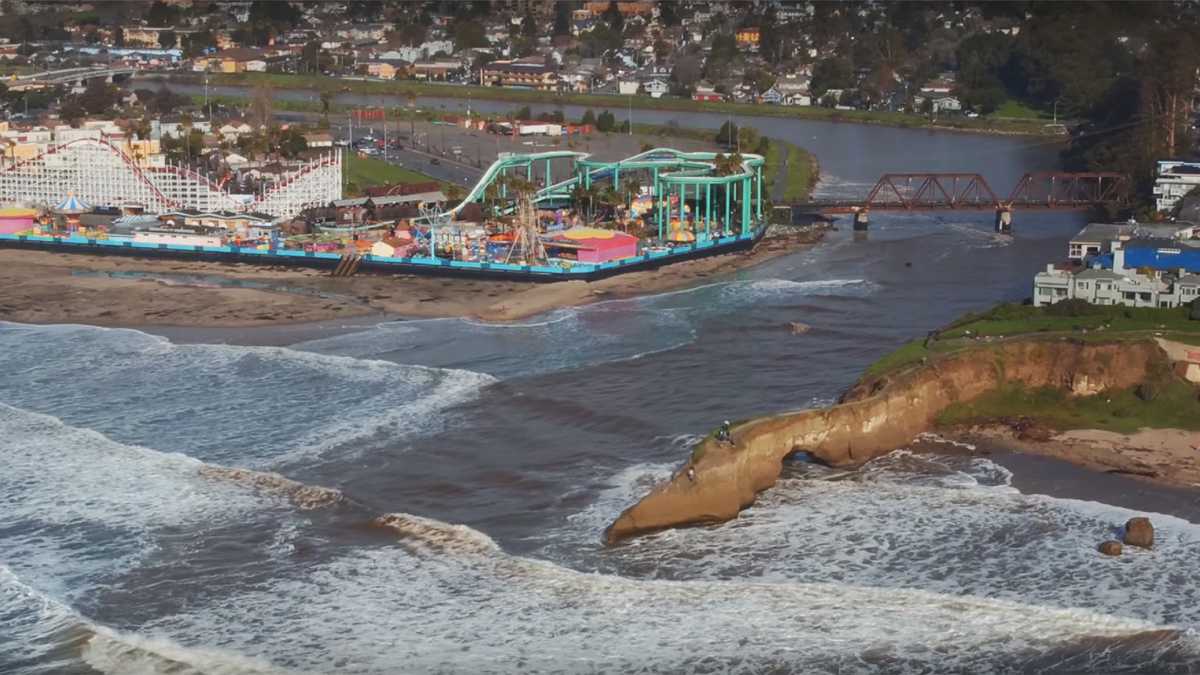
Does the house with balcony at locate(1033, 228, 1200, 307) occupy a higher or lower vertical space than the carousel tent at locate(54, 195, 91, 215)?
higher

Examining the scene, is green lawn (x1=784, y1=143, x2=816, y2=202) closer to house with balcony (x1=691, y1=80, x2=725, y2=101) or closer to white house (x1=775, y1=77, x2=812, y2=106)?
white house (x1=775, y1=77, x2=812, y2=106)

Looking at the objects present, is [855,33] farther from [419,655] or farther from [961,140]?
[419,655]

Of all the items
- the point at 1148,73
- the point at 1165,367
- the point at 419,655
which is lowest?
the point at 419,655

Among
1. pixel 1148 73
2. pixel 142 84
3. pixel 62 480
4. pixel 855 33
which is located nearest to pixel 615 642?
pixel 62 480

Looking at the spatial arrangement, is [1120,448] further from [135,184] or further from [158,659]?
[135,184]

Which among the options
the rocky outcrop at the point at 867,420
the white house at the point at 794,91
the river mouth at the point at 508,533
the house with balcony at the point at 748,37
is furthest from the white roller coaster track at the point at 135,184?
the house with balcony at the point at 748,37

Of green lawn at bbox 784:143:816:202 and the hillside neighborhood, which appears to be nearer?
green lawn at bbox 784:143:816:202

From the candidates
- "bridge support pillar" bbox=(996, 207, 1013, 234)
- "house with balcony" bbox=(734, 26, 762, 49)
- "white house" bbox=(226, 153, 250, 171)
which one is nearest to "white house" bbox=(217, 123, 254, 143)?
"white house" bbox=(226, 153, 250, 171)
